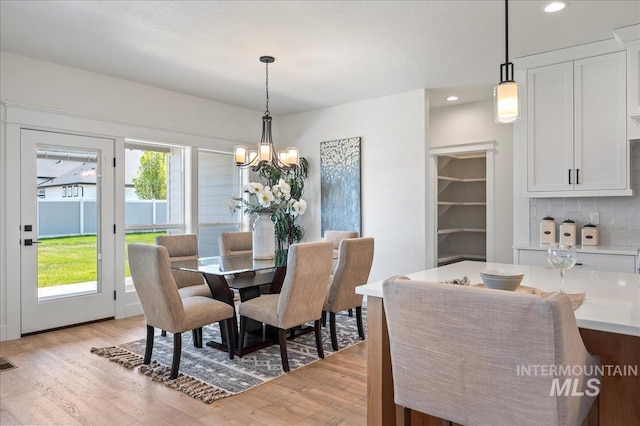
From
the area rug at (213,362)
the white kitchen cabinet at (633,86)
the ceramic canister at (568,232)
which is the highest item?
the white kitchen cabinet at (633,86)

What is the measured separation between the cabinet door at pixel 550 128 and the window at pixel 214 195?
389 cm

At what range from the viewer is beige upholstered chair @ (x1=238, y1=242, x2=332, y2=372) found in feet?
9.62

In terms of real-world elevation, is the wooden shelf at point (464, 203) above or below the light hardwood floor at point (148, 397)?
above

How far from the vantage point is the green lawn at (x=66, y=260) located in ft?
13.5

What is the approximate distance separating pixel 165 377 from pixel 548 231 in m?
3.60

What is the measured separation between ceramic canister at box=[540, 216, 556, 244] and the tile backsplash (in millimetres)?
118

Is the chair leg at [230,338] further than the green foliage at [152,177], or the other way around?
the green foliage at [152,177]

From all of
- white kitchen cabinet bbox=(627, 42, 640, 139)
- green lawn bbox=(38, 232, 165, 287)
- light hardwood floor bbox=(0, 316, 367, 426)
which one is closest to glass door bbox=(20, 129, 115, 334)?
green lawn bbox=(38, 232, 165, 287)

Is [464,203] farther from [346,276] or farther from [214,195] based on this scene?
[214,195]

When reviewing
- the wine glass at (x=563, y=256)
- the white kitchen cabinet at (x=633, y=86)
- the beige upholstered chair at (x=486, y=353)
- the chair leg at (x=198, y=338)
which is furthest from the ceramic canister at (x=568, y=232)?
the chair leg at (x=198, y=338)

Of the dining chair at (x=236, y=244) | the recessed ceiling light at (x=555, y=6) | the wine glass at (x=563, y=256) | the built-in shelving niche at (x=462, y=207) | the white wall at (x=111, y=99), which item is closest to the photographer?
the wine glass at (x=563, y=256)

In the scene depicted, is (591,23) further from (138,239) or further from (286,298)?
(138,239)

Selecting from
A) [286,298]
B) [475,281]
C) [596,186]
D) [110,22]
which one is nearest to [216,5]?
[110,22]

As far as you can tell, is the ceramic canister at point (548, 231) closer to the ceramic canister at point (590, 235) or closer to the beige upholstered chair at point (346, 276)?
the ceramic canister at point (590, 235)
